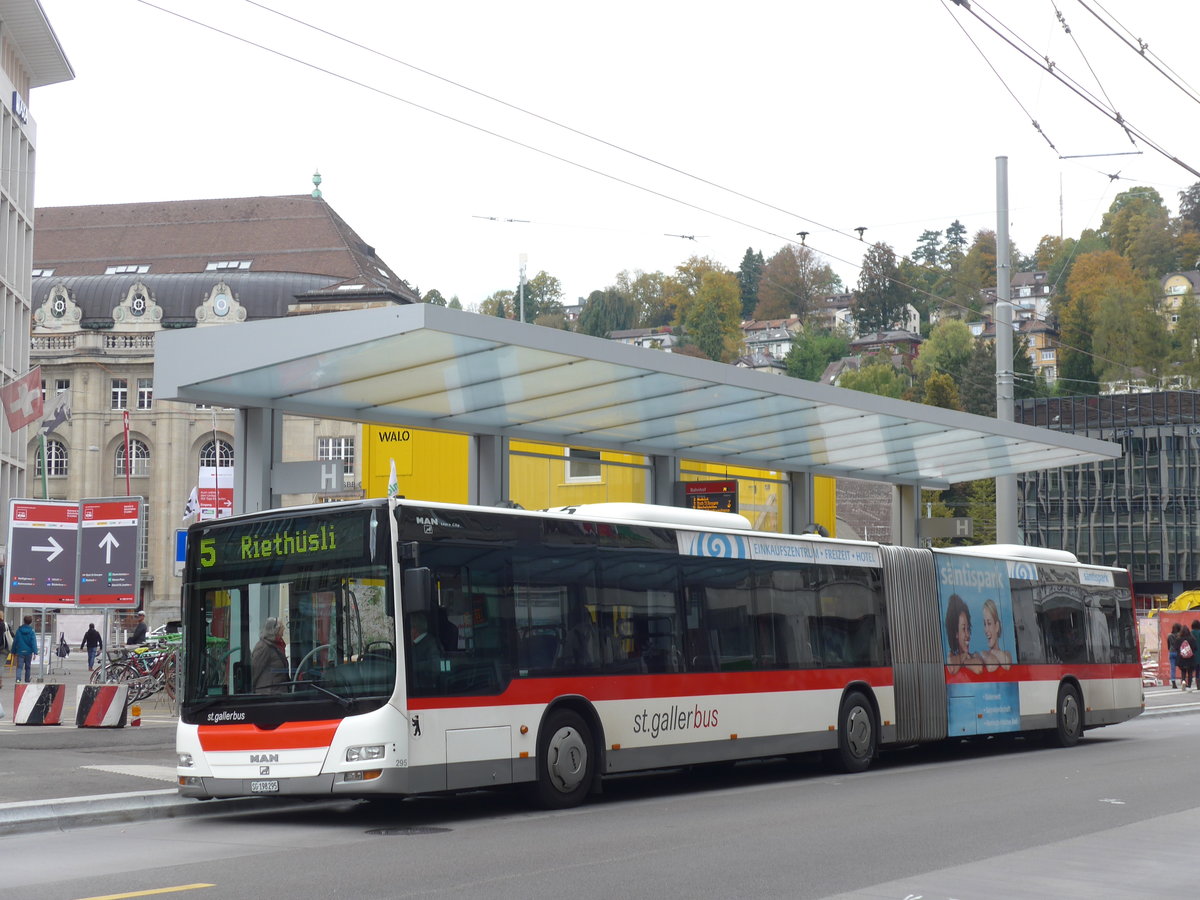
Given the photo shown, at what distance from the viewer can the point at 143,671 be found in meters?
28.2

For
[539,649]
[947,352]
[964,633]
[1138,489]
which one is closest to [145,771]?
[539,649]

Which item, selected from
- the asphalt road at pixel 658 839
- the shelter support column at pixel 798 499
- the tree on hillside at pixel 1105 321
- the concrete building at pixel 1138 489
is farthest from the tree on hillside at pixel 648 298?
the asphalt road at pixel 658 839

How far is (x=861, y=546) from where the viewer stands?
1867 cm

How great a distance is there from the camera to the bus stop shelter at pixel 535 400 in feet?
47.1

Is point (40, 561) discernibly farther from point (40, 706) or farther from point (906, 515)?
point (906, 515)

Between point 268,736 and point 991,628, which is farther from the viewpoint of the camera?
point 991,628

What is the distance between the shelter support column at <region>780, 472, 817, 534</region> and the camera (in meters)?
25.1

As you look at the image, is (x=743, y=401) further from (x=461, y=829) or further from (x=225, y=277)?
(x=225, y=277)

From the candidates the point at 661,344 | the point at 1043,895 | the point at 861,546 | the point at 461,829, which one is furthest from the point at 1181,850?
Answer: the point at 661,344

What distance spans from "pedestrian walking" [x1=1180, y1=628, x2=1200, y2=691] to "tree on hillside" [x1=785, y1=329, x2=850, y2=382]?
337ft

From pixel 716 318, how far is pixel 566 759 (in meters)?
130

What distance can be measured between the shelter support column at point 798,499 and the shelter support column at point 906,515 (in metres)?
3.07

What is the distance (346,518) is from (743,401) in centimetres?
740

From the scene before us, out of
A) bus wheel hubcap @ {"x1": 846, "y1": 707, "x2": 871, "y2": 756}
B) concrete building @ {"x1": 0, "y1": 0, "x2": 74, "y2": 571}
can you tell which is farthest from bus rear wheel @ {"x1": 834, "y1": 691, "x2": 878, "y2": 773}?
concrete building @ {"x1": 0, "y1": 0, "x2": 74, "y2": 571}
